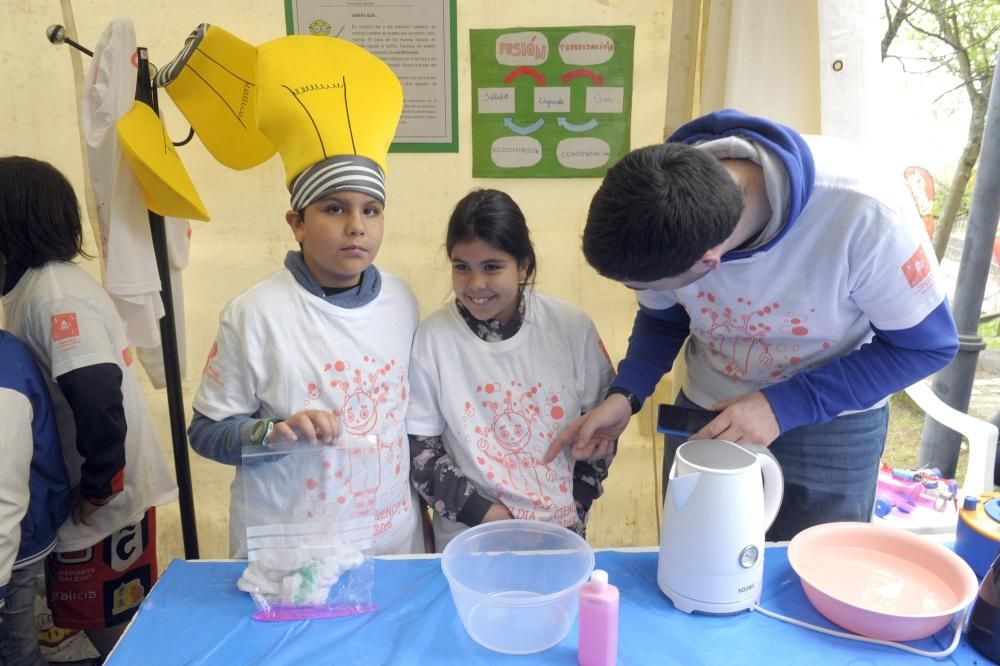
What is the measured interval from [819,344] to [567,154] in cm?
102

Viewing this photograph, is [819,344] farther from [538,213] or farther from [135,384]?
[135,384]

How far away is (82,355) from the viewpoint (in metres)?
1.30

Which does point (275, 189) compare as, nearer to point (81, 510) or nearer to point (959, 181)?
point (81, 510)

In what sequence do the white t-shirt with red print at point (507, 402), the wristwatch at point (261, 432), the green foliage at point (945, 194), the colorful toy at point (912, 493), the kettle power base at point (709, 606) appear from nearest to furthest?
1. the kettle power base at point (709, 606)
2. the wristwatch at point (261, 432)
3. the white t-shirt with red print at point (507, 402)
4. the colorful toy at point (912, 493)
5. the green foliage at point (945, 194)

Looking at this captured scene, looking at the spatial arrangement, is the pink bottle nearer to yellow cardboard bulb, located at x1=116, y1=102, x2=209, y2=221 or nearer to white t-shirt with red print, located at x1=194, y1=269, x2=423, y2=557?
white t-shirt with red print, located at x1=194, y1=269, x2=423, y2=557

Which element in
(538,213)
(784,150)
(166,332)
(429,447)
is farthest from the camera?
(538,213)

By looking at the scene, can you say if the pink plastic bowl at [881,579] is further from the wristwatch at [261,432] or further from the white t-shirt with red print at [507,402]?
the wristwatch at [261,432]

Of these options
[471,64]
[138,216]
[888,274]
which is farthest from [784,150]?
[138,216]

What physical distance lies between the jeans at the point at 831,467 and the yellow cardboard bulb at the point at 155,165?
3.62 ft

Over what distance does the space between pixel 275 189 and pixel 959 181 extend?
2.09 meters

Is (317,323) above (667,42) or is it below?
below

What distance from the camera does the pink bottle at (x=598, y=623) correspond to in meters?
0.80

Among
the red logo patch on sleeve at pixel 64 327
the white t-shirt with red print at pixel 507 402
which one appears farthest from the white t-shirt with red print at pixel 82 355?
the white t-shirt with red print at pixel 507 402

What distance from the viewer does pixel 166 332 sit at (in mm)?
1529
